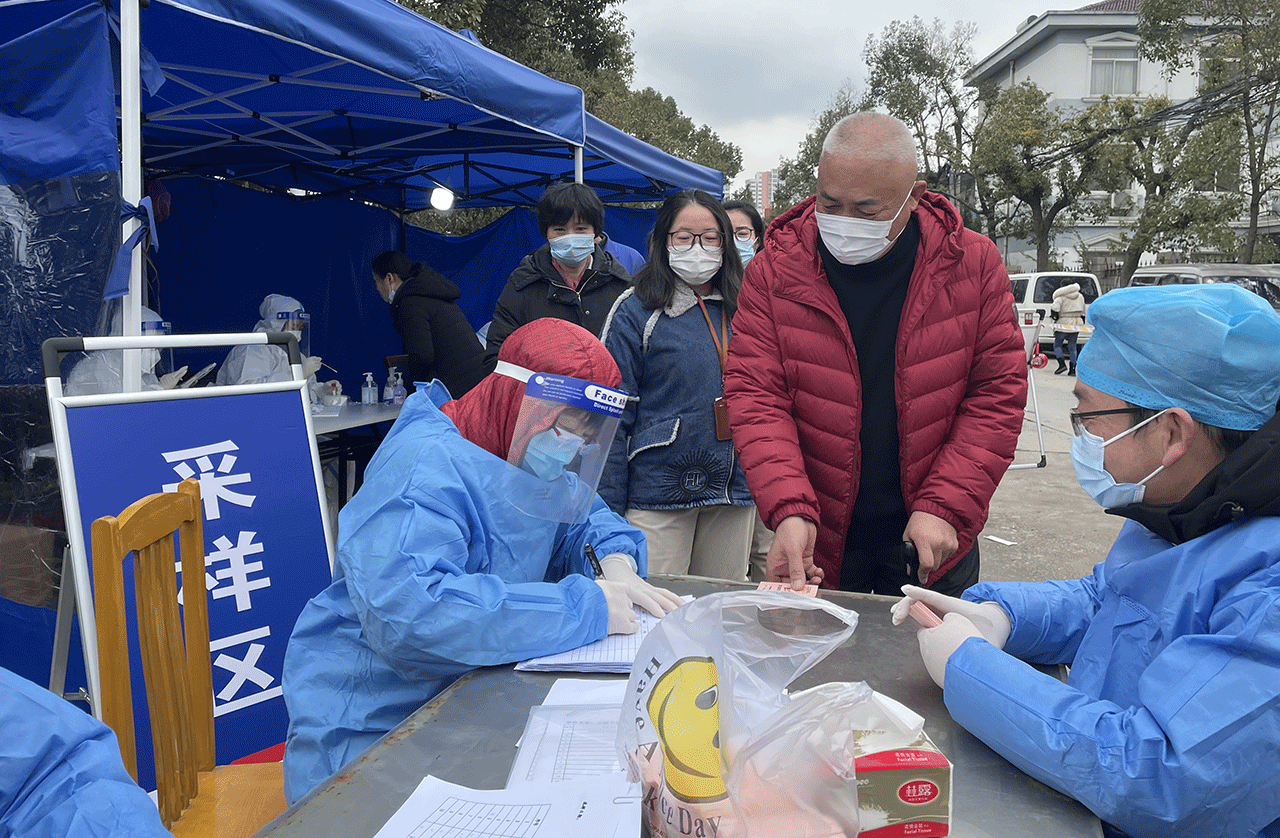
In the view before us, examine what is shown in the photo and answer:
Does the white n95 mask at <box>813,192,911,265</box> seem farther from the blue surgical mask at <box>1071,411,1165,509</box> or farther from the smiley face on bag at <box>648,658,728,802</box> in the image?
the smiley face on bag at <box>648,658,728,802</box>

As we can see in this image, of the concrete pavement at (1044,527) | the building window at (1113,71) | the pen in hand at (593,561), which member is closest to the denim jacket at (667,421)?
the pen in hand at (593,561)

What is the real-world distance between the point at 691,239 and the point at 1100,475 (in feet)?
5.60

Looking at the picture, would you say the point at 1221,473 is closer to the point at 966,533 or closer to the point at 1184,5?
the point at 966,533

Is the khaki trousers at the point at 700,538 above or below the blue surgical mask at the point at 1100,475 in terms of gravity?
below

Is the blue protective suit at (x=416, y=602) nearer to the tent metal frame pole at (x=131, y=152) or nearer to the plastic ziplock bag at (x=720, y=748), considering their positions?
the plastic ziplock bag at (x=720, y=748)

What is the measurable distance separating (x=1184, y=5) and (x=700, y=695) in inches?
775

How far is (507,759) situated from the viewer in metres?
1.12

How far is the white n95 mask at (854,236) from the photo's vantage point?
1951mm

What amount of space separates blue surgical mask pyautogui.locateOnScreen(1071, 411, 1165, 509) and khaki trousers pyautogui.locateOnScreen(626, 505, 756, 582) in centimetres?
144

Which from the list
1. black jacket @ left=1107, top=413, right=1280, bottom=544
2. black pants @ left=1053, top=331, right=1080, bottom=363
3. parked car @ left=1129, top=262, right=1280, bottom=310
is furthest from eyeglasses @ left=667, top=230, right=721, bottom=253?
black pants @ left=1053, top=331, right=1080, bottom=363

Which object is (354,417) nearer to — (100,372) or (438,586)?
(100,372)

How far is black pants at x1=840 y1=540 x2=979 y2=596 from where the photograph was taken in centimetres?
205

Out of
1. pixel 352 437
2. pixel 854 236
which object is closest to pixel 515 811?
pixel 854 236

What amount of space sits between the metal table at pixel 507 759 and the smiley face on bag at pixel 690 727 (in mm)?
319
